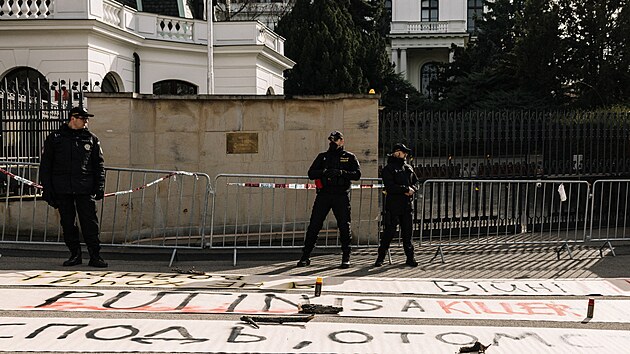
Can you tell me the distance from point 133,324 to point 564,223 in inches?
399

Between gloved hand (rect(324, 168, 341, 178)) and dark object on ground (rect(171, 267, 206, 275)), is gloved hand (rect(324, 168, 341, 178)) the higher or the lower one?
the higher one

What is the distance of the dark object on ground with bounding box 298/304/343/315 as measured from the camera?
8.08 metres

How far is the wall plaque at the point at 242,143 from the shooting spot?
42.8ft

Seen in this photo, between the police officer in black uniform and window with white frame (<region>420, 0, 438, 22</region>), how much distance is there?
203ft

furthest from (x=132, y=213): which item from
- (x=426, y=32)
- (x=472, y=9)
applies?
(x=472, y=9)

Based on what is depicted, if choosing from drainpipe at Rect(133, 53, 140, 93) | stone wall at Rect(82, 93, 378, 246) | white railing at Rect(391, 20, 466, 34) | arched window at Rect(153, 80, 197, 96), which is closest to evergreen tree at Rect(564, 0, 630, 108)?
arched window at Rect(153, 80, 197, 96)

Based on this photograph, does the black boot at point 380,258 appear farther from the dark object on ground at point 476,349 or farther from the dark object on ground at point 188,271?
the dark object on ground at point 476,349

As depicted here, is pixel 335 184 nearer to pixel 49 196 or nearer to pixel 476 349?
pixel 49 196

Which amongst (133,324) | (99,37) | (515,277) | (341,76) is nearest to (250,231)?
(515,277)

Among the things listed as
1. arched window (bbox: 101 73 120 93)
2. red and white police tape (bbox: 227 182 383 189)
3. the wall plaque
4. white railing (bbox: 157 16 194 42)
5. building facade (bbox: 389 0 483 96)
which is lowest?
red and white police tape (bbox: 227 182 383 189)

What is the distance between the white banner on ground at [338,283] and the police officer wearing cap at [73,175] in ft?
2.34

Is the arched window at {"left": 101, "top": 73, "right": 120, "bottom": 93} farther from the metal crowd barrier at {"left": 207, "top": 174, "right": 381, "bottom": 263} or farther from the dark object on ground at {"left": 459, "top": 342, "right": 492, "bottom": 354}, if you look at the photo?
the dark object on ground at {"left": 459, "top": 342, "right": 492, "bottom": 354}

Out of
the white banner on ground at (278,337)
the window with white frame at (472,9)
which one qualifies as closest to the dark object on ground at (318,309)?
the white banner on ground at (278,337)

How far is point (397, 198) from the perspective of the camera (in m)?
11.2
